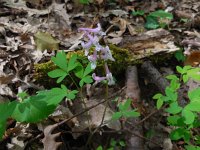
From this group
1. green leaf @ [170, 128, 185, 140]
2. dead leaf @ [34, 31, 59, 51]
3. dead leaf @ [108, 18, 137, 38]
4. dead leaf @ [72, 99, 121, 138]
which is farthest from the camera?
dead leaf @ [108, 18, 137, 38]

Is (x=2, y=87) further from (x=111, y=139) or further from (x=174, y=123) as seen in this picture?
(x=174, y=123)

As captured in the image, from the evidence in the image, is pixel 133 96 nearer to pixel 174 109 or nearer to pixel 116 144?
pixel 116 144

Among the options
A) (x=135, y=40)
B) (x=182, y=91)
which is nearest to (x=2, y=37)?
(x=135, y=40)

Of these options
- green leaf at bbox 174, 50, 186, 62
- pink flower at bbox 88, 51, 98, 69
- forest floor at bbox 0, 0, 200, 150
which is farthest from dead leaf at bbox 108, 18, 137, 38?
pink flower at bbox 88, 51, 98, 69

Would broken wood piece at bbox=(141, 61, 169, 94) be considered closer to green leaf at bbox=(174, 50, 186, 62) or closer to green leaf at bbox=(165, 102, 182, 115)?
green leaf at bbox=(174, 50, 186, 62)

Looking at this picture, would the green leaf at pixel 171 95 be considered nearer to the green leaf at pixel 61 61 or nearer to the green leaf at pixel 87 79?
the green leaf at pixel 87 79

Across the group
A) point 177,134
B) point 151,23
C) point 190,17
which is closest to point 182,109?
point 177,134
